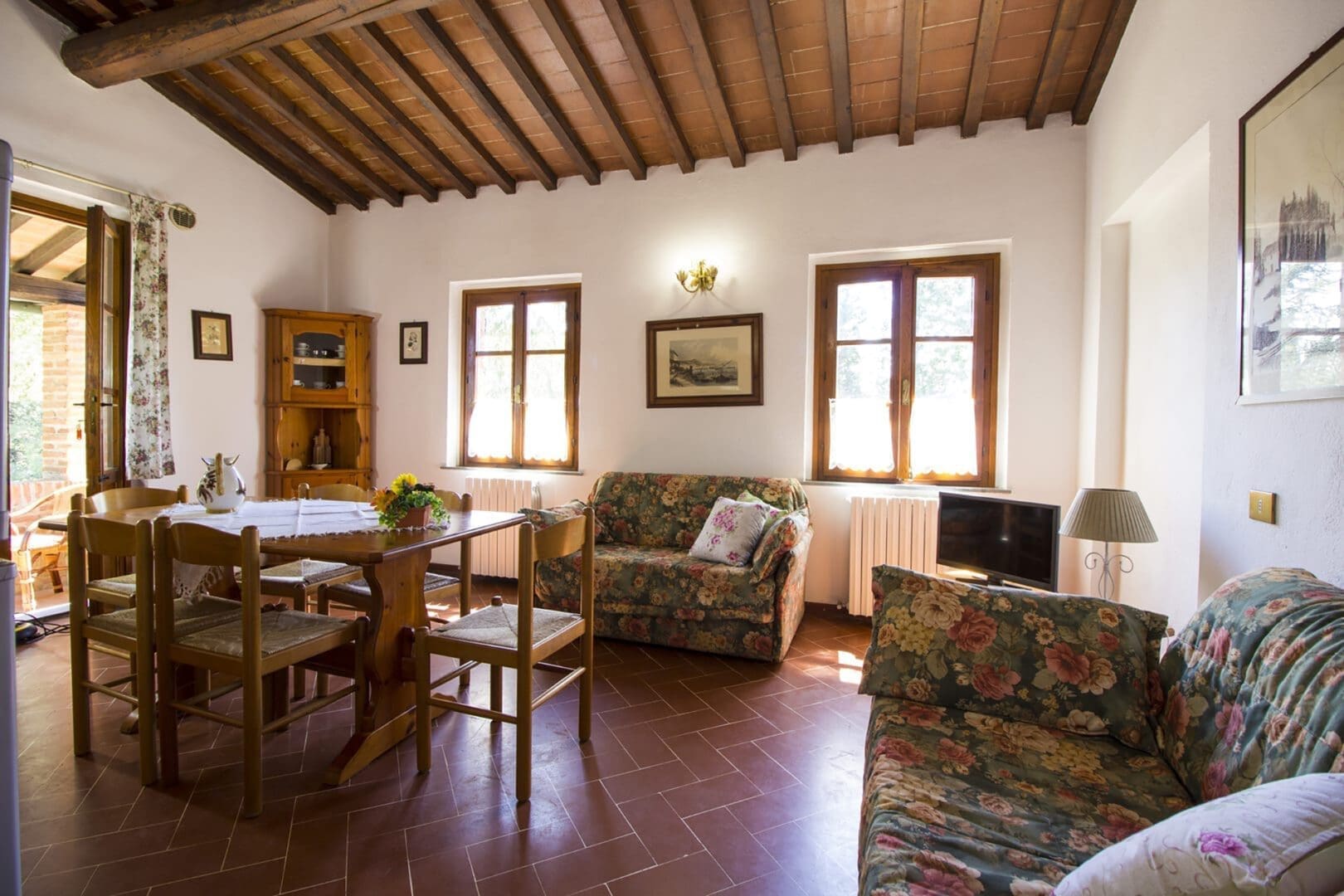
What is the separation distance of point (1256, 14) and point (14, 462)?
6.90 m

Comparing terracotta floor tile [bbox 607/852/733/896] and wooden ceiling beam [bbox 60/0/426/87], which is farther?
wooden ceiling beam [bbox 60/0/426/87]

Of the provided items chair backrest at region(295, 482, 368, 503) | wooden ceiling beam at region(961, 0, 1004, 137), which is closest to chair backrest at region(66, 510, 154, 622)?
chair backrest at region(295, 482, 368, 503)

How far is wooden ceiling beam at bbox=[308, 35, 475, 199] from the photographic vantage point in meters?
3.70

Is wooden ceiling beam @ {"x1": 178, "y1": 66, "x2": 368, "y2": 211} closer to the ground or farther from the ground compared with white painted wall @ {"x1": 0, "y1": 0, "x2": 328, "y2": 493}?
farther from the ground

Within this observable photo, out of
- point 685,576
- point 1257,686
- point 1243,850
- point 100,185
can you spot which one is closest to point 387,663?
point 685,576

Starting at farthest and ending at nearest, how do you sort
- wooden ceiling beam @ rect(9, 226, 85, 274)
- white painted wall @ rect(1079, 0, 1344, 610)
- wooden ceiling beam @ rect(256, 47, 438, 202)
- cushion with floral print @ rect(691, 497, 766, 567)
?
1. wooden ceiling beam @ rect(9, 226, 85, 274)
2. wooden ceiling beam @ rect(256, 47, 438, 202)
3. cushion with floral print @ rect(691, 497, 766, 567)
4. white painted wall @ rect(1079, 0, 1344, 610)

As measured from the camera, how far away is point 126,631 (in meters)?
2.23

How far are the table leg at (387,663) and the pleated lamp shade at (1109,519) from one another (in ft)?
8.44

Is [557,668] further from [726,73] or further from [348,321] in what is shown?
[348,321]

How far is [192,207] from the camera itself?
14.4 feet

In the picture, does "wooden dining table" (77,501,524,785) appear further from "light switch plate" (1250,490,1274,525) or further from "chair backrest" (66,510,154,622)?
"light switch plate" (1250,490,1274,525)

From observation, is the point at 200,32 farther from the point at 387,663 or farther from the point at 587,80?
the point at 387,663

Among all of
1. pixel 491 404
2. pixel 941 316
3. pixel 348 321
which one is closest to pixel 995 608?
pixel 941 316

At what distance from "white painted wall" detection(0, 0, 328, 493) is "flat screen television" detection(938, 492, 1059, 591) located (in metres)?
4.90
